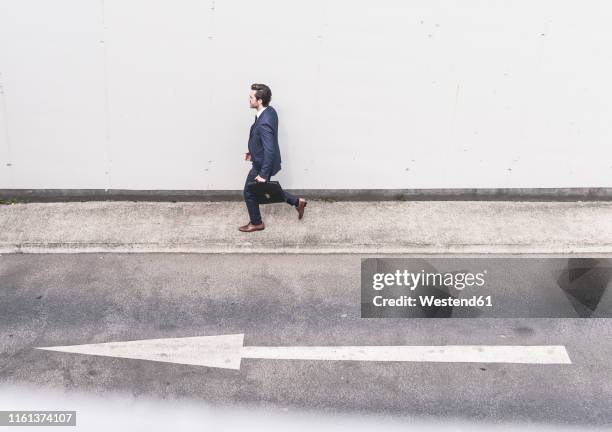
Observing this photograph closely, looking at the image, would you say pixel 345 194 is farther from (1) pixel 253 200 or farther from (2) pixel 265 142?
(2) pixel 265 142

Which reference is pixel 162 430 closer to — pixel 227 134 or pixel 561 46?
pixel 227 134

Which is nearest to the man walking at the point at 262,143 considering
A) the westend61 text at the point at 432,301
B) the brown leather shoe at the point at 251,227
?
the brown leather shoe at the point at 251,227

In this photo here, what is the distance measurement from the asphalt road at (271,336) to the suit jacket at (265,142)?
1107 millimetres

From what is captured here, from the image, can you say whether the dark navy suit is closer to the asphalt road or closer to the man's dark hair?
the man's dark hair

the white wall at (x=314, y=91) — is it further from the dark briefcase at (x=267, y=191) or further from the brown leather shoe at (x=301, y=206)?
the dark briefcase at (x=267, y=191)

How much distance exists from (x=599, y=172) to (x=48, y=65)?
734 cm

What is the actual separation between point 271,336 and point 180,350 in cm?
90

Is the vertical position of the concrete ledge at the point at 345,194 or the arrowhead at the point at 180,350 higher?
the concrete ledge at the point at 345,194

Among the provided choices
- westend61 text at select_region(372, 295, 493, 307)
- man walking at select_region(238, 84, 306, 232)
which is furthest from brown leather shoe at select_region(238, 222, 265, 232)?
westend61 text at select_region(372, 295, 493, 307)

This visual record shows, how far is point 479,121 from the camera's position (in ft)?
29.0

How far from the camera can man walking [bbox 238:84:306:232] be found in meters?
7.95

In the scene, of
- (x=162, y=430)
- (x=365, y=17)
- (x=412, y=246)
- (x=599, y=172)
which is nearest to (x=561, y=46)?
(x=599, y=172)

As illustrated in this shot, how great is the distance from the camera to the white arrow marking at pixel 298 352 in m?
6.44

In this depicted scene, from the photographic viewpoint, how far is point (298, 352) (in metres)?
6.52
